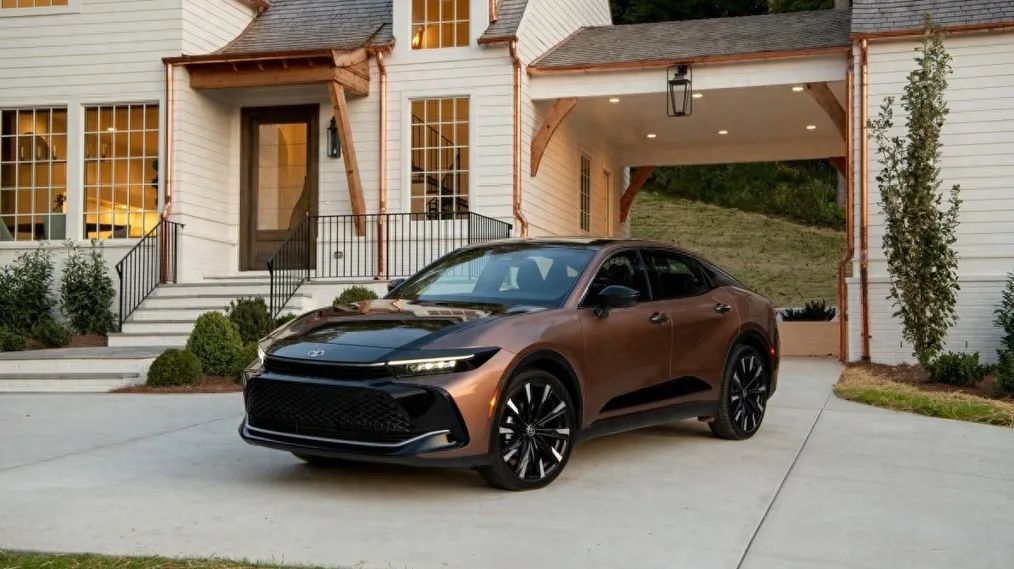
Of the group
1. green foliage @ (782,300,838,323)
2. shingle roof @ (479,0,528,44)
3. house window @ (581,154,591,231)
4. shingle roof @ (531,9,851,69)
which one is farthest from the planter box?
shingle roof @ (479,0,528,44)

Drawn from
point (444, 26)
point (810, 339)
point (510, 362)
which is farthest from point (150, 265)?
point (510, 362)

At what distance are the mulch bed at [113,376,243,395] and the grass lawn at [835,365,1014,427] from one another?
20.4 feet

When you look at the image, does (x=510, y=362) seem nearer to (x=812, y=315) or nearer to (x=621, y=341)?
(x=621, y=341)

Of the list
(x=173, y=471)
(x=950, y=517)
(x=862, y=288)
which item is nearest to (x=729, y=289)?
(x=950, y=517)

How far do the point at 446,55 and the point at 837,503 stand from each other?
11.8m

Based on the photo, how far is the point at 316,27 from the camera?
1748 cm

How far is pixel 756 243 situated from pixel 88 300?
68.7ft

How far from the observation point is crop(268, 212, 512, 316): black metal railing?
15695 millimetres

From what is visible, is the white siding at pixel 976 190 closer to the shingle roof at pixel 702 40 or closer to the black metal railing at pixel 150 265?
the shingle roof at pixel 702 40

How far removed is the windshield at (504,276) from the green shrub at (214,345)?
499 centimetres

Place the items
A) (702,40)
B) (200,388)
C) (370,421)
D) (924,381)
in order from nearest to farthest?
(370,421)
(200,388)
(924,381)
(702,40)

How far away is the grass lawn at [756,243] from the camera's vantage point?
2766cm

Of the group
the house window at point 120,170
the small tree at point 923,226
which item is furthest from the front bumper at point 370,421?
the house window at point 120,170

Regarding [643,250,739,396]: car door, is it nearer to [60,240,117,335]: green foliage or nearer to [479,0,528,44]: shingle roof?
[479,0,528,44]: shingle roof
